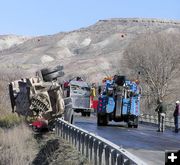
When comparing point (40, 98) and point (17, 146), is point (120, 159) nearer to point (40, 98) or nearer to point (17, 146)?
point (40, 98)

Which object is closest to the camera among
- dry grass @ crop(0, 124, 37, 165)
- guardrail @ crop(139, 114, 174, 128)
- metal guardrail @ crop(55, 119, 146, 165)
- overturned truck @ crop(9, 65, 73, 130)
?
metal guardrail @ crop(55, 119, 146, 165)

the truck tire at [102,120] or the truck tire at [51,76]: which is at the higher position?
the truck tire at [51,76]

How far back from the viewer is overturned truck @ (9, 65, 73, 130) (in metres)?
24.0

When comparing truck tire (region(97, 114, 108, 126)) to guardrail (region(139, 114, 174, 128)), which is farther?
guardrail (region(139, 114, 174, 128))

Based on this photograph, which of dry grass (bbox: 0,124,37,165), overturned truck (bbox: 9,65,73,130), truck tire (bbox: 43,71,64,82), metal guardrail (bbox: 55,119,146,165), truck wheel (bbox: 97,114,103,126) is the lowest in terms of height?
dry grass (bbox: 0,124,37,165)

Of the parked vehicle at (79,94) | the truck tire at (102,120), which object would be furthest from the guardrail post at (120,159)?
the parked vehicle at (79,94)

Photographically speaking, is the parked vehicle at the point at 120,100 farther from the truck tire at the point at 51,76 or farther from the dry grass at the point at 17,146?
the truck tire at the point at 51,76

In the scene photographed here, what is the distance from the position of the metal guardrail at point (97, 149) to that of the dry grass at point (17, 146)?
174 cm

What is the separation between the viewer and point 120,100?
3145 centimetres

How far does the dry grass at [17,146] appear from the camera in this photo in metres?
21.9

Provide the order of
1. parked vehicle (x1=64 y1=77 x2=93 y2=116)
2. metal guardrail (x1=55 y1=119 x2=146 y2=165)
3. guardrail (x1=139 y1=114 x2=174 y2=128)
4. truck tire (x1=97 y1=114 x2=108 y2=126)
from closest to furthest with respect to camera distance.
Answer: metal guardrail (x1=55 y1=119 x2=146 y2=165) → truck tire (x1=97 y1=114 x2=108 y2=126) → guardrail (x1=139 y1=114 x2=174 y2=128) → parked vehicle (x1=64 y1=77 x2=93 y2=116)

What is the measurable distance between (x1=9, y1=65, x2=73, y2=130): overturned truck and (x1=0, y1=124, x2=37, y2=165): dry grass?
98 centimetres

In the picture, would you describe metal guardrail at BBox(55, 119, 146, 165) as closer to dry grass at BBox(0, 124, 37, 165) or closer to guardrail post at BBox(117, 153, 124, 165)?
guardrail post at BBox(117, 153, 124, 165)

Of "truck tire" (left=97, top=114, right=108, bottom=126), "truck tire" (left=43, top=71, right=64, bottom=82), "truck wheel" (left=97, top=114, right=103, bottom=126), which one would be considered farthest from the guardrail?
"truck tire" (left=43, top=71, right=64, bottom=82)
